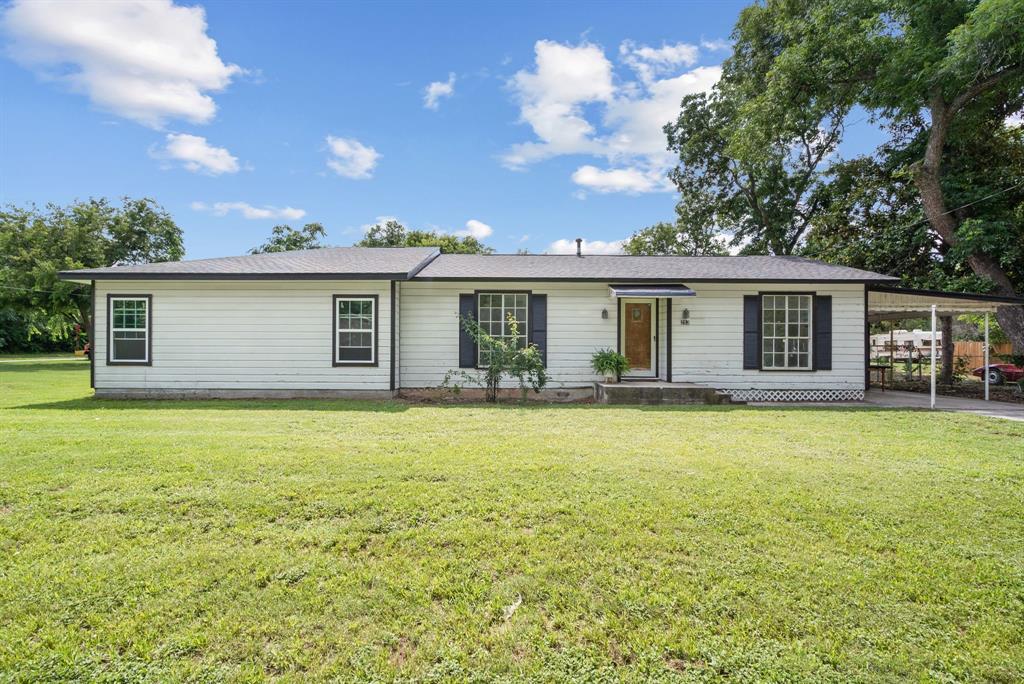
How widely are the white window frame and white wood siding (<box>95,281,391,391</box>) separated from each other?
11 cm

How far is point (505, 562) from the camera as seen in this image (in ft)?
9.79

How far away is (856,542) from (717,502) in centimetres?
94

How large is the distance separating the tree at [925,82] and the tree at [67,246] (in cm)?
2798

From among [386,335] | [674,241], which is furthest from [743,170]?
[386,335]

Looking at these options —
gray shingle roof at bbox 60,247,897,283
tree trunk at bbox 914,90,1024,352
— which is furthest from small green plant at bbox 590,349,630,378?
tree trunk at bbox 914,90,1024,352

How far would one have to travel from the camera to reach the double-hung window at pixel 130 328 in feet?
34.4

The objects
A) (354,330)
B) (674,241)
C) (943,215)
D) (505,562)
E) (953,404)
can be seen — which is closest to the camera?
(505,562)

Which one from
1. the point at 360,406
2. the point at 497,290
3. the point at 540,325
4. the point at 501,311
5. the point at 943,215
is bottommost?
the point at 360,406

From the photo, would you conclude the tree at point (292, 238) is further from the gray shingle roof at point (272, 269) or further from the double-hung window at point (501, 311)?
the double-hung window at point (501, 311)

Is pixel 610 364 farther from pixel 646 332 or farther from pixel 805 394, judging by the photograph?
pixel 805 394

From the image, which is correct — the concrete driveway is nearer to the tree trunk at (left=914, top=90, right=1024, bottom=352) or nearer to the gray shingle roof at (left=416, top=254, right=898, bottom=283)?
the gray shingle roof at (left=416, top=254, right=898, bottom=283)

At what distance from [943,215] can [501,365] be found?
13958 millimetres

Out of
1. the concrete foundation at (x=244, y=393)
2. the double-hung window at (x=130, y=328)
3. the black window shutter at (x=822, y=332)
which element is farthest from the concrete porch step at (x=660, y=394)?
the double-hung window at (x=130, y=328)

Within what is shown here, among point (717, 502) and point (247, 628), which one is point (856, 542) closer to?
point (717, 502)
